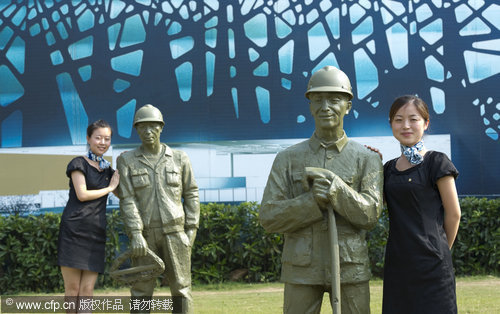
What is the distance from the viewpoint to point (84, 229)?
4660mm

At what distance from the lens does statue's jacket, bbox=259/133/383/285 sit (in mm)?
2979

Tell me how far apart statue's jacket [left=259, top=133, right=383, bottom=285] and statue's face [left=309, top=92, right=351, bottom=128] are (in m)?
0.15

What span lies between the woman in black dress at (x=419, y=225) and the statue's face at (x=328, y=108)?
1.31 feet

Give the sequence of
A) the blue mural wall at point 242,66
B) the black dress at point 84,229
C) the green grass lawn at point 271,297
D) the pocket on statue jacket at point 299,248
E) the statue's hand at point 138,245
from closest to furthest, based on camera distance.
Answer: the pocket on statue jacket at point 299,248, the statue's hand at point 138,245, the black dress at point 84,229, the green grass lawn at point 271,297, the blue mural wall at point 242,66

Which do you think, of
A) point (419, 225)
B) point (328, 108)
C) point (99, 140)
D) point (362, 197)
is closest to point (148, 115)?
point (99, 140)

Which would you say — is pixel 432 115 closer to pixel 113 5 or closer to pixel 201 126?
pixel 201 126

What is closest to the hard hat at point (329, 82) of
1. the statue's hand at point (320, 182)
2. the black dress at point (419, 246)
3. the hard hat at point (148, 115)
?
the statue's hand at point (320, 182)

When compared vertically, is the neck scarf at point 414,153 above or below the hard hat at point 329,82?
below

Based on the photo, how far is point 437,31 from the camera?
8.27 metres

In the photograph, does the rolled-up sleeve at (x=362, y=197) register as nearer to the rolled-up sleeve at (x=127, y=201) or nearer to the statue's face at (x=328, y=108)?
the statue's face at (x=328, y=108)

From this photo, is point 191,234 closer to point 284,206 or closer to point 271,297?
point 284,206

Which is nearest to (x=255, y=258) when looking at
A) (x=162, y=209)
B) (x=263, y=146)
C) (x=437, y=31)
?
(x=263, y=146)

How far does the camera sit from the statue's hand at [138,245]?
14.6ft

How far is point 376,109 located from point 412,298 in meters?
5.58
